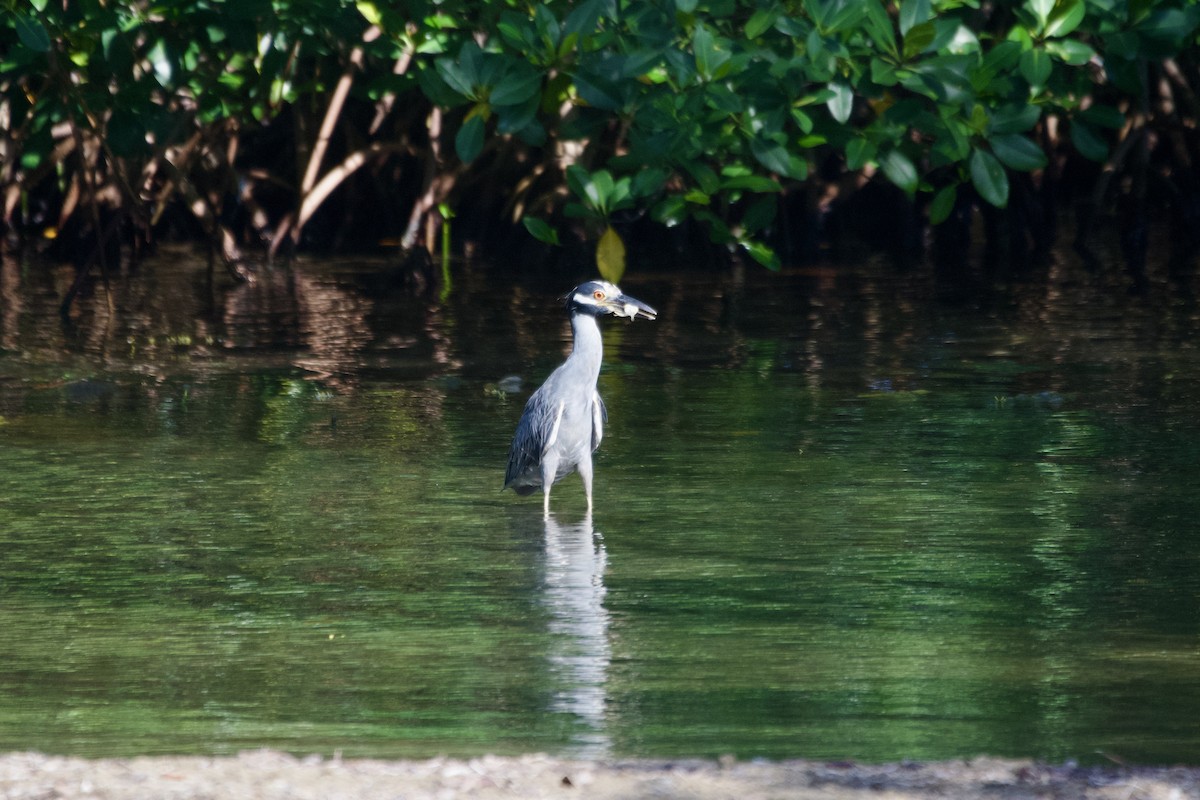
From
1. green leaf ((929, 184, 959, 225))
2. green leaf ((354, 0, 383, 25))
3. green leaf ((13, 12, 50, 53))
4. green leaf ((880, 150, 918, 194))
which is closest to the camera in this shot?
green leaf ((880, 150, 918, 194))

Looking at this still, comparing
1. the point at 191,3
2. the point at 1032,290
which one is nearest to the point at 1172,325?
the point at 1032,290

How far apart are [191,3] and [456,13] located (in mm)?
1268

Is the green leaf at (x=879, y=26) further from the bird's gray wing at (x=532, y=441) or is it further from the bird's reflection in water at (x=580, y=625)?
the bird's reflection in water at (x=580, y=625)

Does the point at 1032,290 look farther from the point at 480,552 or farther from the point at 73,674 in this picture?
the point at 73,674

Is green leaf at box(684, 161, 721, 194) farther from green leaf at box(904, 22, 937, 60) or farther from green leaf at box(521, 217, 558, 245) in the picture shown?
green leaf at box(904, 22, 937, 60)

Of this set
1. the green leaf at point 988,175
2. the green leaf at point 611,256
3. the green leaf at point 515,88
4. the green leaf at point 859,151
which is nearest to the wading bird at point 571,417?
the green leaf at point 515,88

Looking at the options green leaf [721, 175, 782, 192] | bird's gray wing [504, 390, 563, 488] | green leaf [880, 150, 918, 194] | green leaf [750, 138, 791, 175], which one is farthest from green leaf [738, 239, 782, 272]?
bird's gray wing [504, 390, 563, 488]

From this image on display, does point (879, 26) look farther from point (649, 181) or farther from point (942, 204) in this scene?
point (942, 204)

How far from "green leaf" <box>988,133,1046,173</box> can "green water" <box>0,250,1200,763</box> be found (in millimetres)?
842

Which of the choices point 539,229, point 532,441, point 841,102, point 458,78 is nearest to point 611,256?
point 539,229

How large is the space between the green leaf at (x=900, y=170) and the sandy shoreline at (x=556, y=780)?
3.92 m

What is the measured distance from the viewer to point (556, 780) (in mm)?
3020

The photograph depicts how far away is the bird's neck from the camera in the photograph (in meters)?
5.72

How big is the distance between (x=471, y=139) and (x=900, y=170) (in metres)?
1.49
